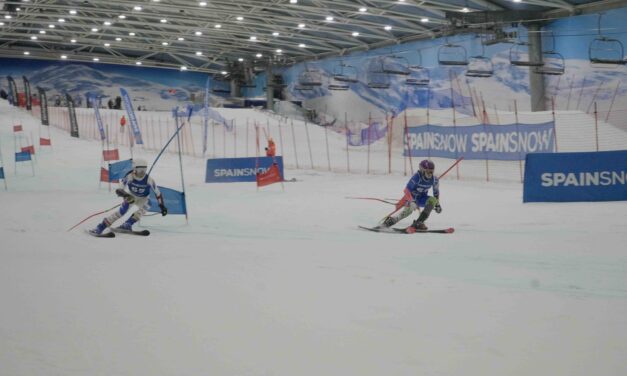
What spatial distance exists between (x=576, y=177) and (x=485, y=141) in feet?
28.6

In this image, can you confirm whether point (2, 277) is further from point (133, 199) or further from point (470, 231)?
point (470, 231)

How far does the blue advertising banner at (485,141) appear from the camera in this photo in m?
21.4

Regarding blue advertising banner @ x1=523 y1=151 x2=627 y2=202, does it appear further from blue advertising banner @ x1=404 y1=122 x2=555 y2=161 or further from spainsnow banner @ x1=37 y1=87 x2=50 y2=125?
spainsnow banner @ x1=37 y1=87 x2=50 y2=125

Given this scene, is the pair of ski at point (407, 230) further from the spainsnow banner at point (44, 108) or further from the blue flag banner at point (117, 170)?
the spainsnow banner at point (44, 108)

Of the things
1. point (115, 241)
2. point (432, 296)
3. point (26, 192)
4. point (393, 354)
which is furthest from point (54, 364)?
point (26, 192)

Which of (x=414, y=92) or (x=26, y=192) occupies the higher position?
(x=414, y=92)

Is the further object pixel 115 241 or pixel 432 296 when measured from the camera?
pixel 115 241

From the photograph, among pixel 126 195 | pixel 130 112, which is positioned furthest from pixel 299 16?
pixel 126 195

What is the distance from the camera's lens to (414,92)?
44.1 m

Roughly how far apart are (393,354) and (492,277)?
9.16ft

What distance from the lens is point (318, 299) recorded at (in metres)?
5.99

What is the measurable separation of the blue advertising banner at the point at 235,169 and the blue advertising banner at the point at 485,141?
16.1 feet

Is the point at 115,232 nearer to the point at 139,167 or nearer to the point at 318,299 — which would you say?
the point at 139,167

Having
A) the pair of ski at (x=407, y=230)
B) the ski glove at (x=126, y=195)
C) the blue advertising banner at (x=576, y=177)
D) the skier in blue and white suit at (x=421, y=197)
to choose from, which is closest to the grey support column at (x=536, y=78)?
the blue advertising banner at (x=576, y=177)
